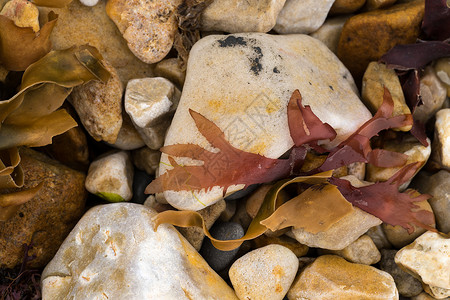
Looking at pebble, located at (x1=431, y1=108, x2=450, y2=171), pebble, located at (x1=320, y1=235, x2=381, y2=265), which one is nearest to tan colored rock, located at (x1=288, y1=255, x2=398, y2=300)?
pebble, located at (x1=320, y1=235, x2=381, y2=265)

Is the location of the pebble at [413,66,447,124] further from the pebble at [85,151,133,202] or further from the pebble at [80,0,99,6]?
the pebble at [80,0,99,6]

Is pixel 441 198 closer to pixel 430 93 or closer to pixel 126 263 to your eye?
pixel 430 93

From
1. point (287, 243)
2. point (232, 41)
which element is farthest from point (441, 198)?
point (232, 41)

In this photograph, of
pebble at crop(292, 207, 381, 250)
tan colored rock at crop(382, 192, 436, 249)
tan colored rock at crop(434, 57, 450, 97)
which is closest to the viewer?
pebble at crop(292, 207, 381, 250)

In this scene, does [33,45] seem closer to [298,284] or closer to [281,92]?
[281,92]

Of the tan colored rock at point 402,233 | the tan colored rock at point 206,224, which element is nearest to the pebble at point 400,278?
the tan colored rock at point 402,233

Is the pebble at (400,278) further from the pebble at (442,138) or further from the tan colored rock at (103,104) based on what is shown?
the tan colored rock at (103,104)
